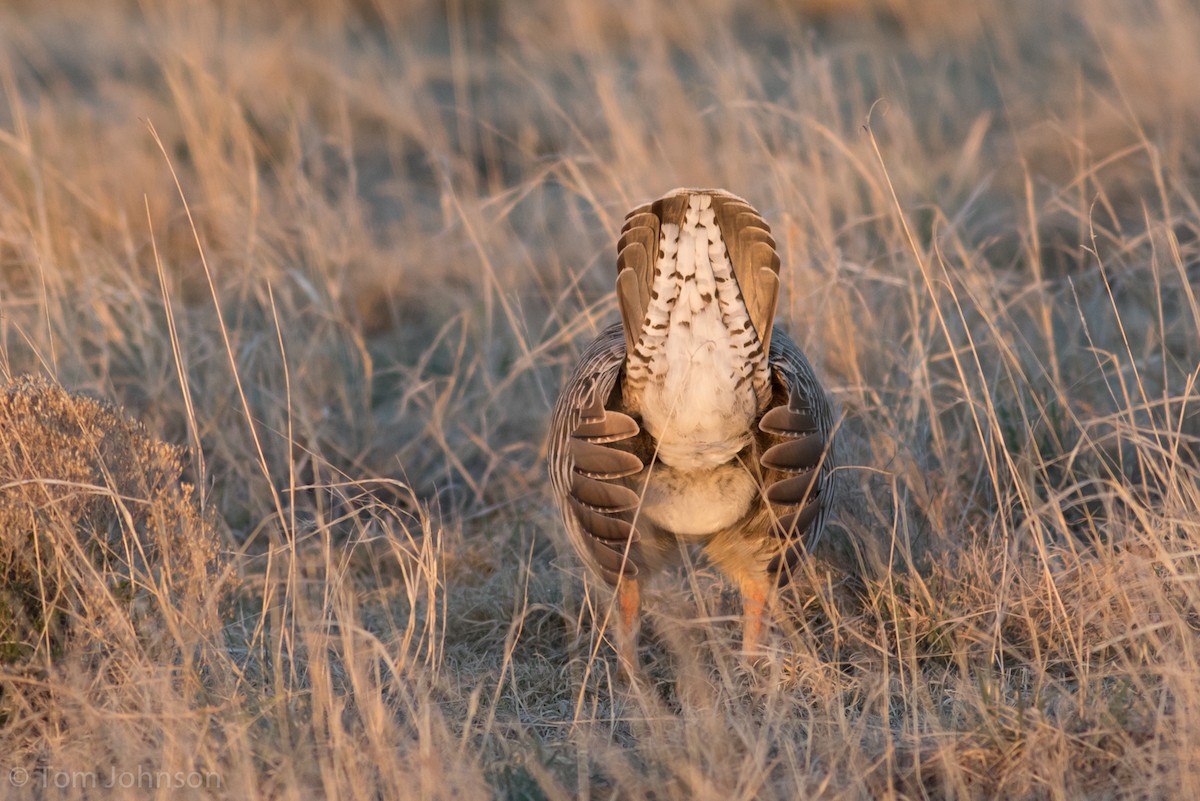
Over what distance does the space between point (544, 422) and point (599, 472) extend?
1981 mm

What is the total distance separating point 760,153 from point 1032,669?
3.01m

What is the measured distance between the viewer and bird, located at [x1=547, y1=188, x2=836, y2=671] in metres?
3.26

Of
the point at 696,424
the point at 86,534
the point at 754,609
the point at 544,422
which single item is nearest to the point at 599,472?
the point at 696,424

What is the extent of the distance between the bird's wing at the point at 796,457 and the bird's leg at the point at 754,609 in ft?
0.30

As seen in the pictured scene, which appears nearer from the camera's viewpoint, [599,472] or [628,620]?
[599,472]

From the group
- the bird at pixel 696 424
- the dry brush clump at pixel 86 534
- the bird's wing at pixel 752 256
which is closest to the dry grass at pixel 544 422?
the dry brush clump at pixel 86 534

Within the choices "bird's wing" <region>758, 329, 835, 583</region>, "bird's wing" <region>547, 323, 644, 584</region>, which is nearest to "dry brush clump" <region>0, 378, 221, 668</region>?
"bird's wing" <region>547, 323, 644, 584</region>

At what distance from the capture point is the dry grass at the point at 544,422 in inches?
118

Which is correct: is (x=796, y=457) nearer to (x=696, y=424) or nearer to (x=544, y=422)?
(x=696, y=424)

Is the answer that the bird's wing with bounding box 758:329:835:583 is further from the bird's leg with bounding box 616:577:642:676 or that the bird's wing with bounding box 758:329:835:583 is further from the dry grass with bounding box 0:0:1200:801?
the bird's leg with bounding box 616:577:642:676

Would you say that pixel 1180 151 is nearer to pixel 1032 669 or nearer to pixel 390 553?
pixel 1032 669

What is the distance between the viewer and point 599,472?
3406mm

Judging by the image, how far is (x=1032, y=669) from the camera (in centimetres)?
342

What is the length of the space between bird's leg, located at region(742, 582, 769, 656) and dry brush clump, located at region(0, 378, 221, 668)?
5.01ft
